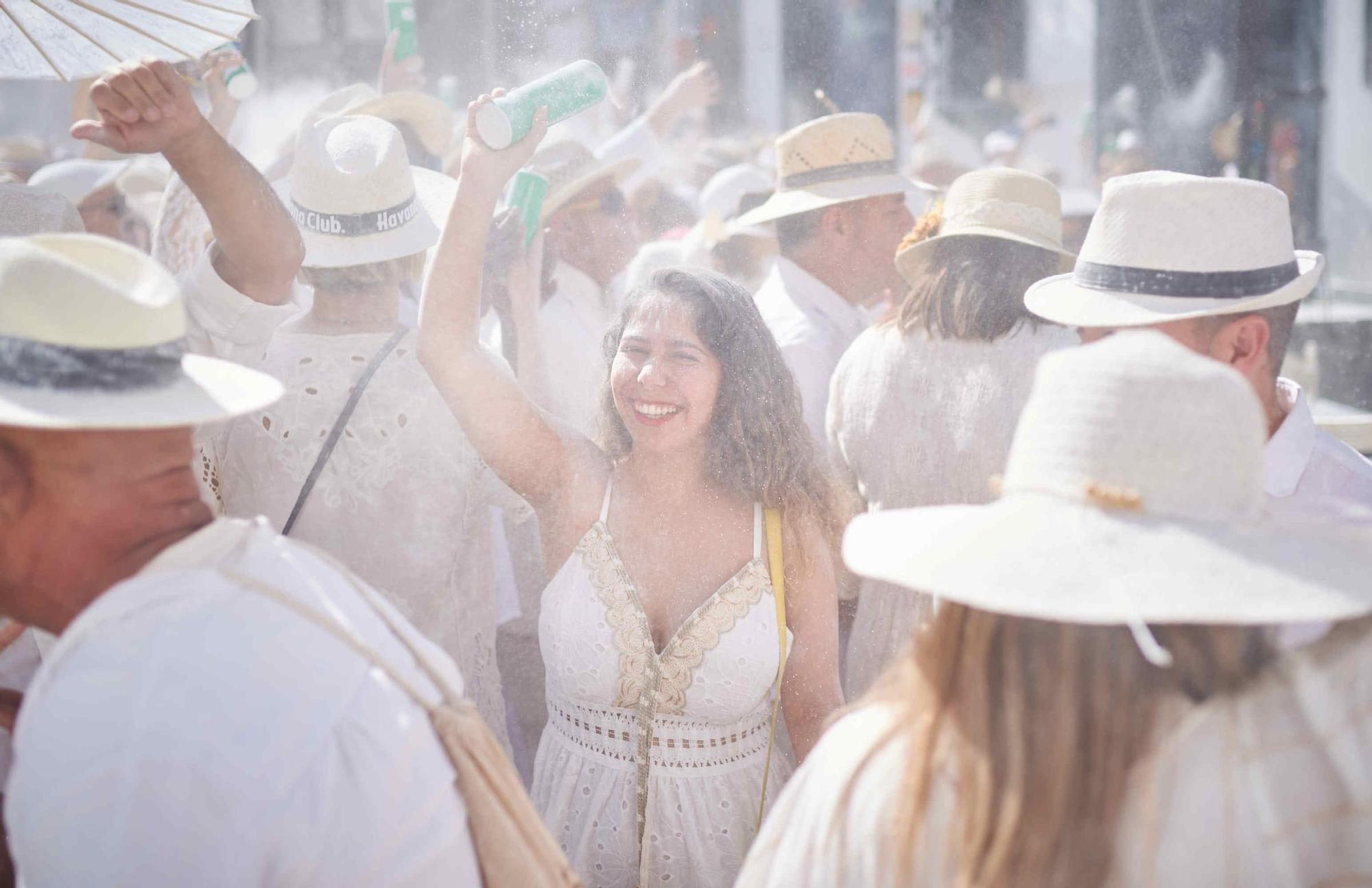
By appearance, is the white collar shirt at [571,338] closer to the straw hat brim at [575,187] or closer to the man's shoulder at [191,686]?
the straw hat brim at [575,187]

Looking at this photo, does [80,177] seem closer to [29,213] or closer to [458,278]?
[29,213]

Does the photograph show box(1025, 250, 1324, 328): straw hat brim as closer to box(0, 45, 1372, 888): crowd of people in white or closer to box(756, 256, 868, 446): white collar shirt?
box(0, 45, 1372, 888): crowd of people in white

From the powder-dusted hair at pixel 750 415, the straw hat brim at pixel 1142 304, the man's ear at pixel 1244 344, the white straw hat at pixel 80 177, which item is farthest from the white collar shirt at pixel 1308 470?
the white straw hat at pixel 80 177

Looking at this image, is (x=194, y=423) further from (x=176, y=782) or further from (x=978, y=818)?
(x=978, y=818)

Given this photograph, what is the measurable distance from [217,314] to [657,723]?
1.17m

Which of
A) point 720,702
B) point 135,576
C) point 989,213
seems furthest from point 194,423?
point 989,213

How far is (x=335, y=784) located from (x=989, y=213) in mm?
2305

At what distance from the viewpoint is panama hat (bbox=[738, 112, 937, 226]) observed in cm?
374

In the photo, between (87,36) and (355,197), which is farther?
(355,197)

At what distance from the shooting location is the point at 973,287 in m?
2.77

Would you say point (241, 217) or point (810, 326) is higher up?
Result: point (241, 217)

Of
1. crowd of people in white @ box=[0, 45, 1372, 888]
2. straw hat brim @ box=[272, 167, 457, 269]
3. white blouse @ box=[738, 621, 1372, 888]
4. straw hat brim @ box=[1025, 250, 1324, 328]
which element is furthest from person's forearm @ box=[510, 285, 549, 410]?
white blouse @ box=[738, 621, 1372, 888]

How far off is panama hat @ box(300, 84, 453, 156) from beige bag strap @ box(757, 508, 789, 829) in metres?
2.56

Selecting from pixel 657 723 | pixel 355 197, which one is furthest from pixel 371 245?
pixel 657 723
